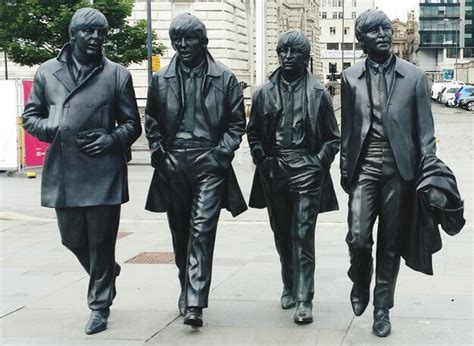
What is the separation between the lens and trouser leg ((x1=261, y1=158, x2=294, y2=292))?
6.45 meters

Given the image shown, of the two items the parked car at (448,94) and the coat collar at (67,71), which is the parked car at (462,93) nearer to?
the parked car at (448,94)

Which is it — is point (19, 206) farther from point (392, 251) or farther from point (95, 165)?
point (392, 251)

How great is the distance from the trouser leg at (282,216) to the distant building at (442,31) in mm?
145761

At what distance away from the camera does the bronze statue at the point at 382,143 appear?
5777 millimetres

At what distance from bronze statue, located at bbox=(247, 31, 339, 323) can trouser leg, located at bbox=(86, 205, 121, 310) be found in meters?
1.19

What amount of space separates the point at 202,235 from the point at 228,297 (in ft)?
4.45

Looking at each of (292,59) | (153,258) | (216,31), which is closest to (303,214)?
(292,59)

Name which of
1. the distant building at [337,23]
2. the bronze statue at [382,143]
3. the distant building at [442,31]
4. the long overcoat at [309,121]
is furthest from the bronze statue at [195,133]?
the distant building at [442,31]

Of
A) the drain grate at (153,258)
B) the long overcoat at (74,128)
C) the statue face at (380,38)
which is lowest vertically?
the drain grate at (153,258)

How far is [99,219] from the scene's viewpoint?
618 centimetres

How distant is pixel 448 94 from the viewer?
62969 mm

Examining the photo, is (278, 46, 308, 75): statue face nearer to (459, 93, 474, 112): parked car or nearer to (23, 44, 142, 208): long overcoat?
(23, 44, 142, 208): long overcoat

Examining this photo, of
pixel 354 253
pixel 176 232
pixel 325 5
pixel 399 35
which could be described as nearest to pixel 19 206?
pixel 176 232

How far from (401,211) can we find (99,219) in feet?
6.96
